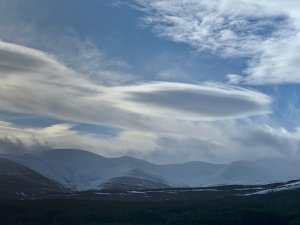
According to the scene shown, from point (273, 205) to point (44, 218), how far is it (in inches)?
2205

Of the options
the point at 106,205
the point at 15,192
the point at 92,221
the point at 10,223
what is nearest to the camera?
the point at 10,223

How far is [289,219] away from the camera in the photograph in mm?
109125

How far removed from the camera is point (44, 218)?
11550 cm

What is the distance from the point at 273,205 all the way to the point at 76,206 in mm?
49358

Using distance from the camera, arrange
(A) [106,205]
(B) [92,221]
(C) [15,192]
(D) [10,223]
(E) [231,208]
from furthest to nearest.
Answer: (C) [15,192] < (A) [106,205] < (E) [231,208] < (B) [92,221] < (D) [10,223]

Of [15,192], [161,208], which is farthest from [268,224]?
[15,192]

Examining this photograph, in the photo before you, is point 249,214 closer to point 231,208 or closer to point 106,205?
point 231,208

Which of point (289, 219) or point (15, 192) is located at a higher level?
point (15, 192)

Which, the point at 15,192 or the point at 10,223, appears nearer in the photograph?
the point at 10,223

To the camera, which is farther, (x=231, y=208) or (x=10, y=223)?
(x=231, y=208)

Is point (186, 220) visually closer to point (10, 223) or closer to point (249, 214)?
point (249, 214)

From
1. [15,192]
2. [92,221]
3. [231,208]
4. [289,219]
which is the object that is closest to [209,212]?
[231,208]

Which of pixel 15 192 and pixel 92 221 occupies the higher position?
pixel 15 192

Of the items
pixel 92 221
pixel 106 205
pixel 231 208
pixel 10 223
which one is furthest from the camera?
pixel 106 205
